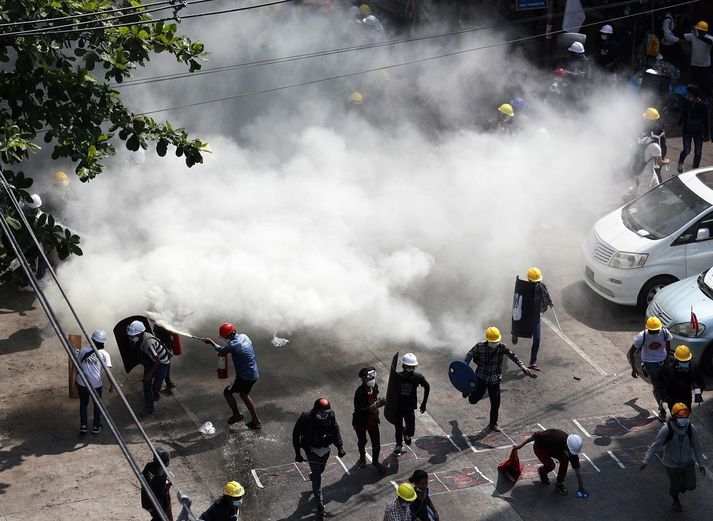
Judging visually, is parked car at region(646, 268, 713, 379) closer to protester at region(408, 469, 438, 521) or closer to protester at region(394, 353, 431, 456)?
protester at region(394, 353, 431, 456)

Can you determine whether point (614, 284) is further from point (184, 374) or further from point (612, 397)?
point (184, 374)

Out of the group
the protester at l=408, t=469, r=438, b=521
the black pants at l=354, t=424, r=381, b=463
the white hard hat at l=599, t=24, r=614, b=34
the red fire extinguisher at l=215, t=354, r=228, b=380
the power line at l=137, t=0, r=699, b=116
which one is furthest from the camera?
the white hard hat at l=599, t=24, r=614, b=34

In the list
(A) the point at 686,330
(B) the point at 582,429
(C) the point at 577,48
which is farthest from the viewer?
(C) the point at 577,48

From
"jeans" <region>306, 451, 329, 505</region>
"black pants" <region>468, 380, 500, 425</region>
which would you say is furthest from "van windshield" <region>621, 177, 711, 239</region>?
"jeans" <region>306, 451, 329, 505</region>

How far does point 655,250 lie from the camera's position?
14.0 m

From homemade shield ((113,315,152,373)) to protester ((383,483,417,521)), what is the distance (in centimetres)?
395

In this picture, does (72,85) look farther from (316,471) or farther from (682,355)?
(682,355)

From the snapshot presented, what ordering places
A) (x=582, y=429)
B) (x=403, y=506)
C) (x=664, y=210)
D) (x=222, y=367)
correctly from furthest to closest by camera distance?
(x=664, y=210) < (x=222, y=367) < (x=582, y=429) < (x=403, y=506)

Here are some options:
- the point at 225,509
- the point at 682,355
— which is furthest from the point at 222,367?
the point at 682,355

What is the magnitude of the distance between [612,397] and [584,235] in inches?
187

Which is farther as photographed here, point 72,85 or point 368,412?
point 72,85

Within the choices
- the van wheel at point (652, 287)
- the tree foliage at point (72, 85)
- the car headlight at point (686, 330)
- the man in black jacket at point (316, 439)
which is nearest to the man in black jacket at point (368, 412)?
the man in black jacket at point (316, 439)

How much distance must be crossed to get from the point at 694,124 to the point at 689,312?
6.50 meters

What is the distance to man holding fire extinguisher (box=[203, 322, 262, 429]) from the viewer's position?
1127cm
